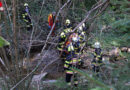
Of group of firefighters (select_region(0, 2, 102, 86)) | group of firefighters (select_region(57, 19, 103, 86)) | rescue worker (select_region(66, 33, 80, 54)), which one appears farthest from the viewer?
group of firefighters (select_region(57, 19, 103, 86))

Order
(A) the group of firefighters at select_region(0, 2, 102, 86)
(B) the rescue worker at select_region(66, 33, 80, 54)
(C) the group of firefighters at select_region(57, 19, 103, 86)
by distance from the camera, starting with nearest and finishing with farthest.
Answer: (B) the rescue worker at select_region(66, 33, 80, 54), (A) the group of firefighters at select_region(0, 2, 102, 86), (C) the group of firefighters at select_region(57, 19, 103, 86)

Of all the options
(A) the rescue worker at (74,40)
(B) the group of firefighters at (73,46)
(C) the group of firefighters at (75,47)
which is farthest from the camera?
(C) the group of firefighters at (75,47)

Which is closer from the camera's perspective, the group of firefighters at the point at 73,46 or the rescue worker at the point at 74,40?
the rescue worker at the point at 74,40

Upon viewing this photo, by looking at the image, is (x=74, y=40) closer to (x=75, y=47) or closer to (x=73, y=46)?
(x=73, y=46)

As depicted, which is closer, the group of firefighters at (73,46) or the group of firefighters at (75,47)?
the group of firefighters at (73,46)

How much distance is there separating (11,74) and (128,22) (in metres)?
1.71

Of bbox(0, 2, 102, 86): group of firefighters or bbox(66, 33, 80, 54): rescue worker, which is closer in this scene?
bbox(66, 33, 80, 54): rescue worker

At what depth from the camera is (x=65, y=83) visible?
4480 millimetres

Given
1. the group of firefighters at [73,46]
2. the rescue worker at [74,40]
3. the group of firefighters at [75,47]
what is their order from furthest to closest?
1. the group of firefighters at [75,47]
2. the group of firefighters at [73,46]
3. the rescue worker at [74,40]

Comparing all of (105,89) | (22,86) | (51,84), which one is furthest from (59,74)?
(105,89)

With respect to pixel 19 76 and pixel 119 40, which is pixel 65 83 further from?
pixel 119 40

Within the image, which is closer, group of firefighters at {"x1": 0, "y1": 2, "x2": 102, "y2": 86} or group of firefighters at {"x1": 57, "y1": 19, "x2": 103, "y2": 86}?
group of firefighters at {"x1": 0, "y1": 2, "x2": 102, "y2": 86}

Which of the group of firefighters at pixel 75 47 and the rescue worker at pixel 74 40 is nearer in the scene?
the rescue worker at pixel 74 40

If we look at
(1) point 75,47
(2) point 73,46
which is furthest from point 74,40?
(1) point 75,47
